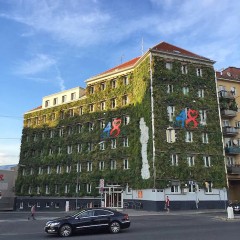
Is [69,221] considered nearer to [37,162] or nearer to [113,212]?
[113,212]

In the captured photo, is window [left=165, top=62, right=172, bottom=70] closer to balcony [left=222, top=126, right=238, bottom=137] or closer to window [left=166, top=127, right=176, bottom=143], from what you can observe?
window [left=166, top=127, right=176, bottom=143]

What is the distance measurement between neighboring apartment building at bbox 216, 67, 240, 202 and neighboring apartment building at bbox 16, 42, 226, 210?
3414 mm

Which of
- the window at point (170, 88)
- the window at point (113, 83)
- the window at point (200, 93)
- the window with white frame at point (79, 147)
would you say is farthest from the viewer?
the window with white frame at point (79, 147)

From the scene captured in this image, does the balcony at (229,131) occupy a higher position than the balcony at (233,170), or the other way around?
the balcony at (229,131)

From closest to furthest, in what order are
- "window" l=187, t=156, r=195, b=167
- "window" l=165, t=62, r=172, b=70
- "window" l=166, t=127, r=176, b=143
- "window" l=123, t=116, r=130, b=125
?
1. "window" l=166, t=127, r=176, b=143
2. "window" l=187, t=156, r=195, b=167
3. "window" l=165, t=62, r=172, b=70
4. "window" l=123, t=116, r=130, b=125

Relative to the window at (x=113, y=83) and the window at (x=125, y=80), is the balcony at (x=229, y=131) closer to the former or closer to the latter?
the window at (x=125, y=80)

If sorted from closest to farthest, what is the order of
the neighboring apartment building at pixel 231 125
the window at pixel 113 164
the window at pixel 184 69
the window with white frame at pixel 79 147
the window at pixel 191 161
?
the window at pixel 191 161 → the window at pixel 184 69 → the neighboring apartment building at pixel 231 125 → the window at pixel 113 164 → the window with white frame at pixel 79 147

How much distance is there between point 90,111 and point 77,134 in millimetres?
4841

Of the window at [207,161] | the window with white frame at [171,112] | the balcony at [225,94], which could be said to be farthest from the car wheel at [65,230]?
the balcony at [225,94]

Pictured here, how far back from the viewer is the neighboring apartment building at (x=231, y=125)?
4866 centimetres

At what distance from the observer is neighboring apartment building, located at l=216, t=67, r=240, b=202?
48.7m

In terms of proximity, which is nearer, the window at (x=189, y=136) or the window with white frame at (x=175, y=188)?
the window with white frame at (x=175, y=188)

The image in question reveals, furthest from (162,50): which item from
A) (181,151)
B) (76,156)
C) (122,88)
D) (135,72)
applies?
(76,156)

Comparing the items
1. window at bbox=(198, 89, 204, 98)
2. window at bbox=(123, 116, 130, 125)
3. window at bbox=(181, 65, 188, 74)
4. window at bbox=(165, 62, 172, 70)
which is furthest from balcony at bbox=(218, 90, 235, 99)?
window at bbox=(123, 116, 130, 125)
